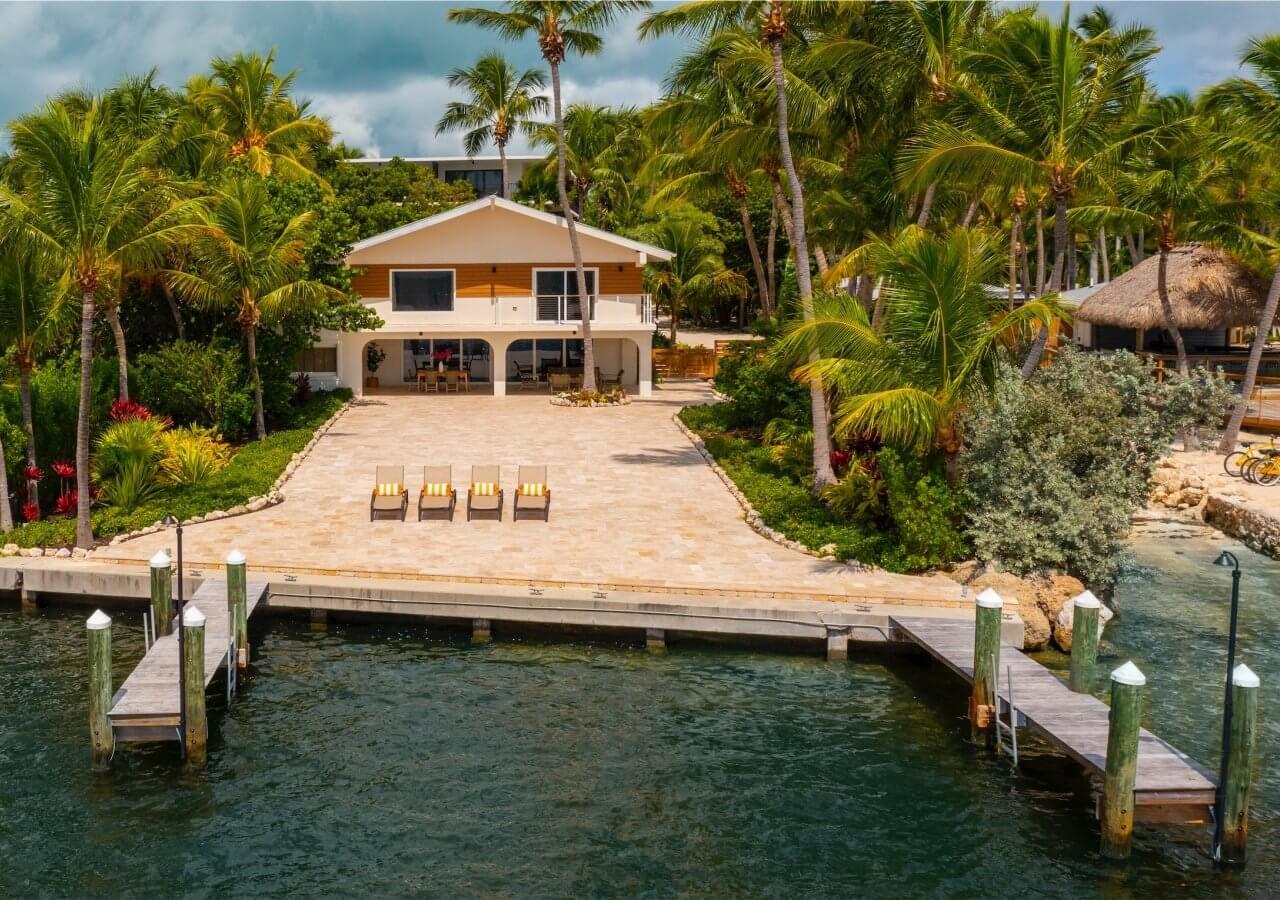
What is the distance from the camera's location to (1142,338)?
40.1 meters

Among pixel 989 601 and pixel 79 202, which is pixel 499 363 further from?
pixel 989 601

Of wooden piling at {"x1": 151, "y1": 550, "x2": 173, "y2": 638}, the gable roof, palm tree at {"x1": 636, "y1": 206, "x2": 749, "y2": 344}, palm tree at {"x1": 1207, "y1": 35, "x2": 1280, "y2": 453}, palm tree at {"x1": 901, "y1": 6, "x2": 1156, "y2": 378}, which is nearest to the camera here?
wooden piling at {"x1": 151, "y1": 550, "x2": 173, "y2": 638}

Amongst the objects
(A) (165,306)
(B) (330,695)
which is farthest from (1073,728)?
(A) (165,306)

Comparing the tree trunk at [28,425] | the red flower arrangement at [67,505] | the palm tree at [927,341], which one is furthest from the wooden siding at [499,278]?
the palm tree at [927,341]

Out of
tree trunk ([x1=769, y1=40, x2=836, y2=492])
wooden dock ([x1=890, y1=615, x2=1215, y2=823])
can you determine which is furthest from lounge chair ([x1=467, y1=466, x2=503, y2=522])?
wooden dock ([x1=890, y1=615, x2=1215, y2=823])

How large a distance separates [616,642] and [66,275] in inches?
454

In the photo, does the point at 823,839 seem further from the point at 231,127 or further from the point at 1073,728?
the point at 231,127

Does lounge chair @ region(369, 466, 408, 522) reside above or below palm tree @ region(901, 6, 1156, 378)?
below

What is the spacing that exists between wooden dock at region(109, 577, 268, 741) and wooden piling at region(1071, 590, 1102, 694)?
10.8 meters

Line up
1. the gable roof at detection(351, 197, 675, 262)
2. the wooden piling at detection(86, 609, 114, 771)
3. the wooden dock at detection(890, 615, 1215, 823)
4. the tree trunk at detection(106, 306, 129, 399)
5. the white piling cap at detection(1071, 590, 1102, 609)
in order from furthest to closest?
the gable roof at detection(351, 197, 675, 262), the tree trunk at detection(106, 306, 129, 399), the white piling cap at detection(1071, 590, 1102, 609), the wooden piling at detection(86, 609, 114, 771), the wooden dock at detection(890, 615, 1215, 823)

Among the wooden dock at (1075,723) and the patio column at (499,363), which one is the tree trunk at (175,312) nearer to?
the patio column at (499,363)

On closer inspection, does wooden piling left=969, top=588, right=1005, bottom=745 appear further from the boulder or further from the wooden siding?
the wooden siding

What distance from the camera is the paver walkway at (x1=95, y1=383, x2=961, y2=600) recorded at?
1959 centimetres

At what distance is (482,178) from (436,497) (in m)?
74.5
